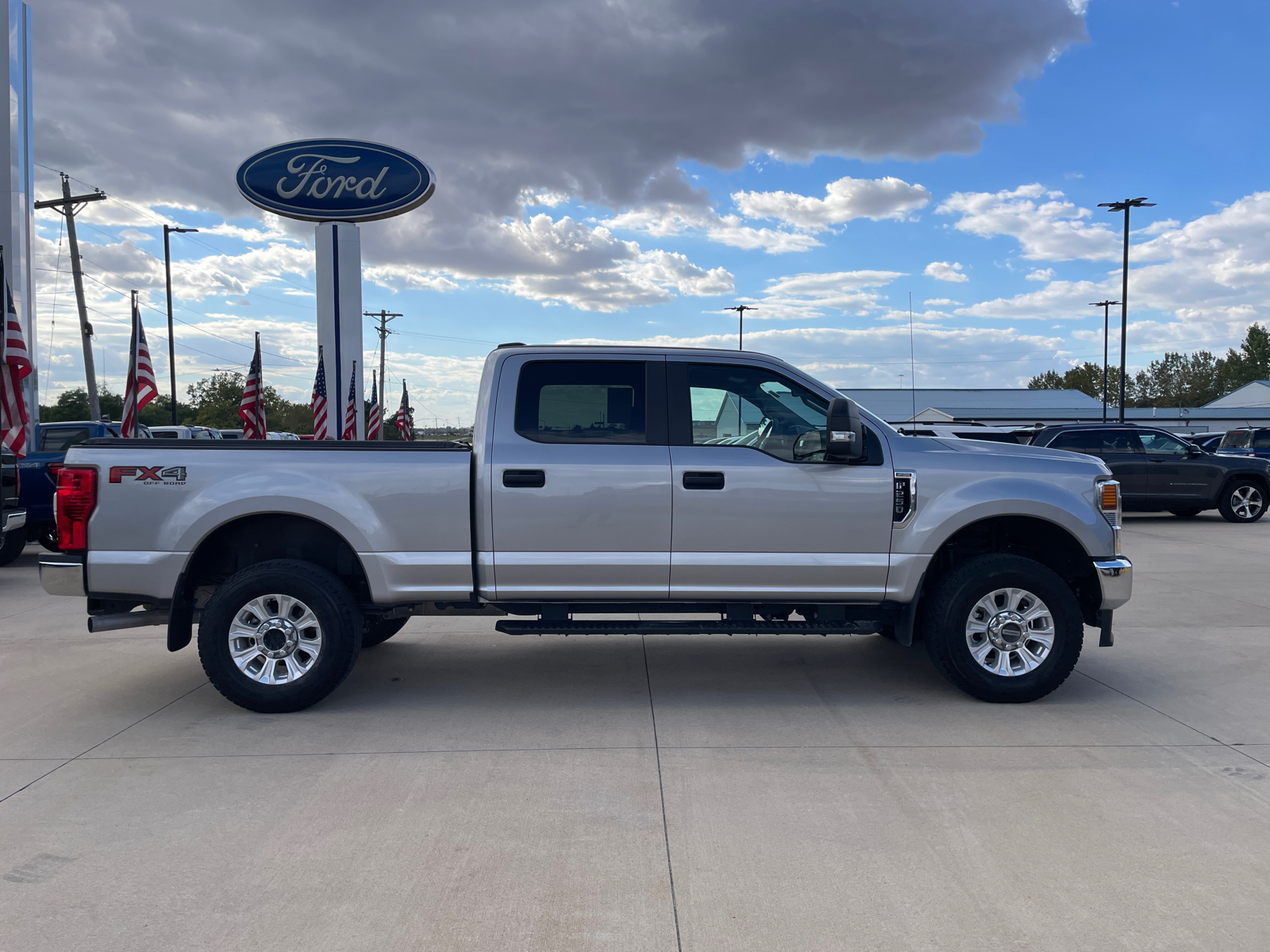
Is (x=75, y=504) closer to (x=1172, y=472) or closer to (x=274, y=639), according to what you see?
(x=274, y=639)

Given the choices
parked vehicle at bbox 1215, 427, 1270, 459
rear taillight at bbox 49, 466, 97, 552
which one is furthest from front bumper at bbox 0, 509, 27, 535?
parked vehicle at bbox 1215, 427, 1270, 459

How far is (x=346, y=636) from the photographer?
5.36 meters

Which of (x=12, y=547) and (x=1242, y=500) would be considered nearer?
(x=12, y=547)

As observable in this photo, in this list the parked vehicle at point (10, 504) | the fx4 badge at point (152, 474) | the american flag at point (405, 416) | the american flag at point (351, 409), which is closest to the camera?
the fx4 badge at point (152, 474)

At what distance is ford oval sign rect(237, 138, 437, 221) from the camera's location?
1808 centimetres

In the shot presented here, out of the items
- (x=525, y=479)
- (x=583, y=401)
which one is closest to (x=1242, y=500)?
(x=583, y=401)

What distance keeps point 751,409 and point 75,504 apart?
12.6 ft

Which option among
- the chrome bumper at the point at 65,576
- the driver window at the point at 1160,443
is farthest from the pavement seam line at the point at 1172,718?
the driver window at the point at 1160,443

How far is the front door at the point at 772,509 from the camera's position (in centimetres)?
542

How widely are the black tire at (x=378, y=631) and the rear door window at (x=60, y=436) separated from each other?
919 centimetres

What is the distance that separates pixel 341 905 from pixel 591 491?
2.68 m

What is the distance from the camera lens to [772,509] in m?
5.43

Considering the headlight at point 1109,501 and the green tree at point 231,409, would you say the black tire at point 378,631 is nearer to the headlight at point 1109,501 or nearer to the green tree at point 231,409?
the headlight at point 1109,501

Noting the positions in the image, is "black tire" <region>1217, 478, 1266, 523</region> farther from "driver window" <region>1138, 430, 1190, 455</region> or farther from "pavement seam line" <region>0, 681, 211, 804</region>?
"pavement seam line" <region>0, 681, 211, 804</region>
